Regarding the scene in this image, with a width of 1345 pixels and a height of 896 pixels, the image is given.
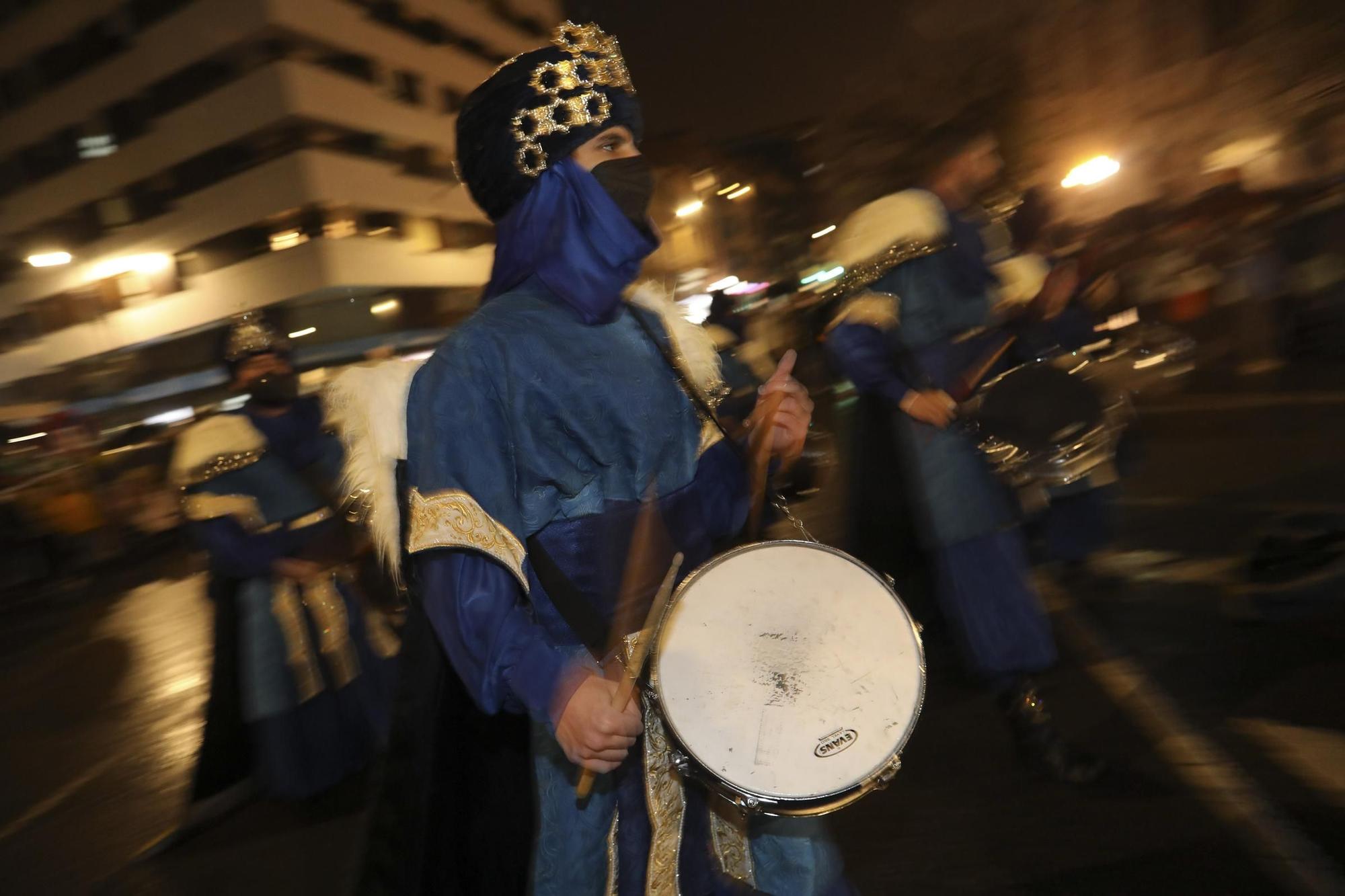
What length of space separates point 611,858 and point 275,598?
304cm

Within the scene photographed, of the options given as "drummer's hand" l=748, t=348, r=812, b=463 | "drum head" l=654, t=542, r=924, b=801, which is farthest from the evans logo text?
"drummer's hand" l=748, t=348, r=812, b=463

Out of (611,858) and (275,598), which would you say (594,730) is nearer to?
(611,858)

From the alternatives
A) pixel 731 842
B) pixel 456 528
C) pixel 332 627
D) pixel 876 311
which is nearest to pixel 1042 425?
pixel 876 311

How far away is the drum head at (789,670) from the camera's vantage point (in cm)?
154

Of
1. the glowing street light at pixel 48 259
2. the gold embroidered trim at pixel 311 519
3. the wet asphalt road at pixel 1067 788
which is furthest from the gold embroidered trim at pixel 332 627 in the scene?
the glowing street light at pixel 48 259

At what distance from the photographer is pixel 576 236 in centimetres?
180

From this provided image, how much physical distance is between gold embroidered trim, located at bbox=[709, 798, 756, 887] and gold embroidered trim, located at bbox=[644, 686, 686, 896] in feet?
0.25

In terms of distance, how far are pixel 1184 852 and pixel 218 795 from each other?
373 cm

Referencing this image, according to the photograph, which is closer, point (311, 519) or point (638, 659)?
point (638, 659)

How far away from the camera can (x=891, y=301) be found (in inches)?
140

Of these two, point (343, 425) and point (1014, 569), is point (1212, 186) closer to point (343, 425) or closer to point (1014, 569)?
point (1014, 569)

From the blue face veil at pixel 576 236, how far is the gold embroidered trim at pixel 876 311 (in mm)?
1900

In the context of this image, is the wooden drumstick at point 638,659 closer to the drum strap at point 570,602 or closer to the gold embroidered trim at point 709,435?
the drum strap at point 570,602

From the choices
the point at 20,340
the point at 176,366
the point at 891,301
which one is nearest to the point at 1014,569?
the point at 891,301
